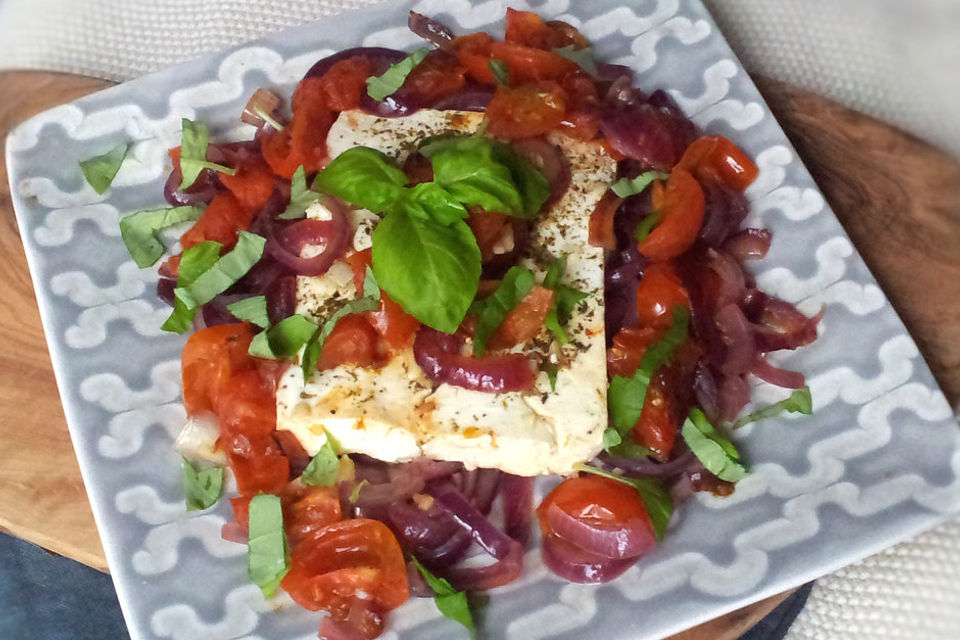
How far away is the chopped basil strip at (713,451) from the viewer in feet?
8.19

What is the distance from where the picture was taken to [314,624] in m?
2.42

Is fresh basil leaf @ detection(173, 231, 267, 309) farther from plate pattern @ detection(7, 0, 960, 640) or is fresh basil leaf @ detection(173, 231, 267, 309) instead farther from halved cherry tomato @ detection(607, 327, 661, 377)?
halved cherry tomato @ detection(607, 327, 661, 377)

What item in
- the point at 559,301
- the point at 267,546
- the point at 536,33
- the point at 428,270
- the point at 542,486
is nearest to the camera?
the point at 428,270

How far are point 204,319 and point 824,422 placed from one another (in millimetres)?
1893

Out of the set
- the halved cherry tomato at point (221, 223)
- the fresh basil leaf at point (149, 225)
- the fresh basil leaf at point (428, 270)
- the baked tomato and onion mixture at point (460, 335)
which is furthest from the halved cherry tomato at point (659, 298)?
the fresh basil leaf at point (149, 225)

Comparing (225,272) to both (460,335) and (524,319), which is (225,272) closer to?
(460,335)

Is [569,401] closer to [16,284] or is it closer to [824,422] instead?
[824,422]

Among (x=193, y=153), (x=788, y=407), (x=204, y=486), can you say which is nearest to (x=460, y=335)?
(x=204, y=486)

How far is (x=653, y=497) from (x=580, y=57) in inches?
60.2

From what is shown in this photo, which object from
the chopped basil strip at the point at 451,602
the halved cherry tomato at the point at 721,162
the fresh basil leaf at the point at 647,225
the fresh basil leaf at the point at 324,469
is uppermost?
the halved cherry tomato at the point at 721,162

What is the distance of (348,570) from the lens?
7.88 feet

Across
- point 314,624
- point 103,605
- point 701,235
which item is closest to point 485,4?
point 701,235

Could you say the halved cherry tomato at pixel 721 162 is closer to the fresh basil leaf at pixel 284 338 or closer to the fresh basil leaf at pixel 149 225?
the fresh basil leaf at pixel 284 338

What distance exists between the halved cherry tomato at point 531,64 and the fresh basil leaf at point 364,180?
70cm
